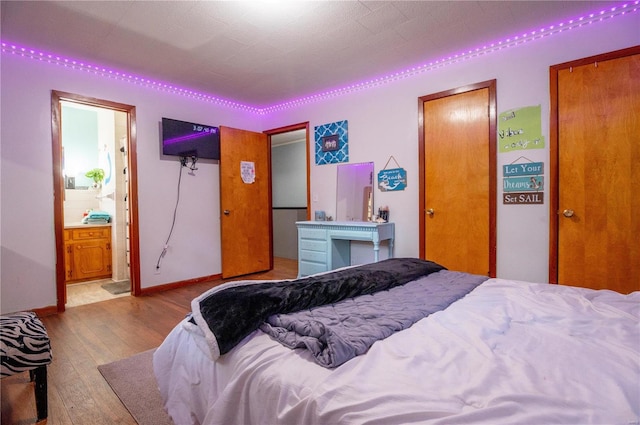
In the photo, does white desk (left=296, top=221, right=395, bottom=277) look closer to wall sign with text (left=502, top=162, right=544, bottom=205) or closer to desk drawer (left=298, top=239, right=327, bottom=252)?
desk drawer (left=298, top=239, right=327, bottom=252)

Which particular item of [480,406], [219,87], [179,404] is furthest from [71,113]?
[480,406]

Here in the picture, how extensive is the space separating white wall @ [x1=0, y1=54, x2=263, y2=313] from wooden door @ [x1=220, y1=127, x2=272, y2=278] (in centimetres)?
44

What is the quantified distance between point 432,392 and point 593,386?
41 centimetres

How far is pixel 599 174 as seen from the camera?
8.52 ft

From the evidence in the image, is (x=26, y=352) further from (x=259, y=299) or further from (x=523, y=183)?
(x=523, y=183)

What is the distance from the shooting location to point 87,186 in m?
5.16

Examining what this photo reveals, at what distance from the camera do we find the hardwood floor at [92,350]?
168 cm

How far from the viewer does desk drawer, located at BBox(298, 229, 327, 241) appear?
13.0 ft

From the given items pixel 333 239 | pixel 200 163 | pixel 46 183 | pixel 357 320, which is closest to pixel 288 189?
pixel 200 163

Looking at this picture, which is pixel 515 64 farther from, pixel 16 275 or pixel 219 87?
pixel 16 275

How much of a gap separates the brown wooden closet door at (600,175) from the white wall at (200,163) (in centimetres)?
15

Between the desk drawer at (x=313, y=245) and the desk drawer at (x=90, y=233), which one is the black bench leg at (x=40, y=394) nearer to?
the desk drawer at (x=313, y=245)

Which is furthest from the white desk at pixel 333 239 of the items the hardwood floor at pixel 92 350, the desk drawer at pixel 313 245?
the hardwood floor at pixel 92 350

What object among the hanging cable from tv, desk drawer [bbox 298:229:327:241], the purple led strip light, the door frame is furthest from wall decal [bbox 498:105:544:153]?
the door frame
